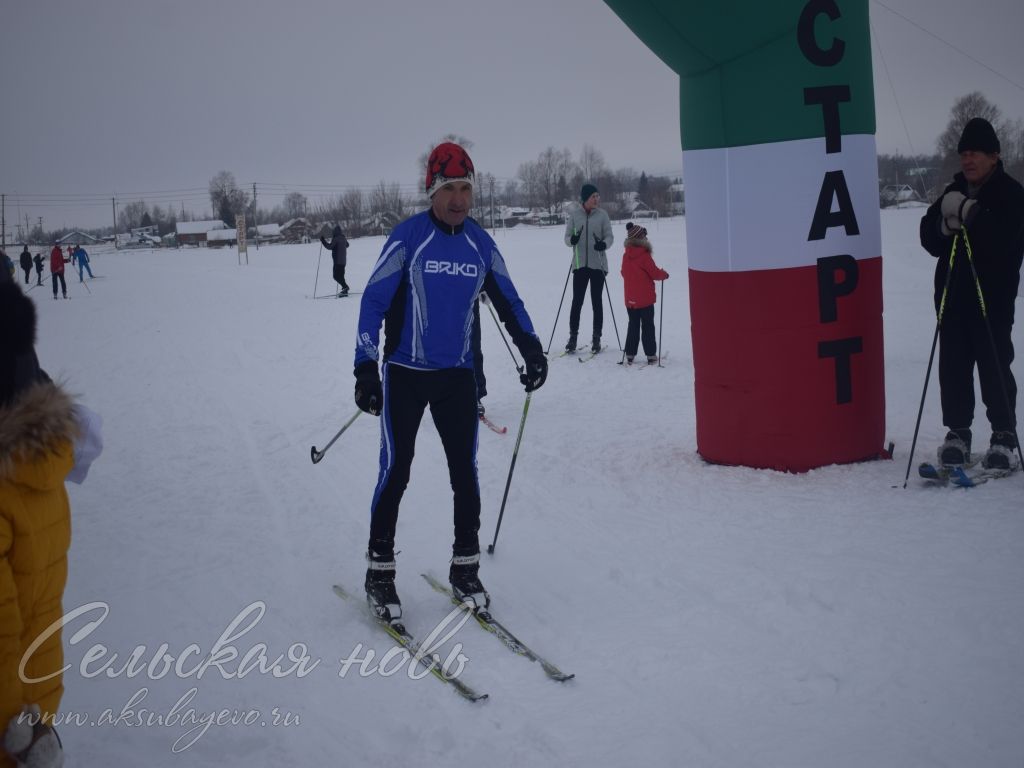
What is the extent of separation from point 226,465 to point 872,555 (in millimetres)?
4889

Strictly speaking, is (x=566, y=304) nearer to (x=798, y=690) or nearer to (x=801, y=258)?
(x=801, y=258)

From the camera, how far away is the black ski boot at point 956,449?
487 cm

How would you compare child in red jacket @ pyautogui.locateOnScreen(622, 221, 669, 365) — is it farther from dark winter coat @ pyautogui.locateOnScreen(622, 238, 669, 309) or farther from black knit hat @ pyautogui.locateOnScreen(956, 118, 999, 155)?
black knit hat @ pyautogui.locateOnScreen(956, 118, 999, 155)

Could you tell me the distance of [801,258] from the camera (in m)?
5.12

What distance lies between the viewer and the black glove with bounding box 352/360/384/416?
11.4 feet

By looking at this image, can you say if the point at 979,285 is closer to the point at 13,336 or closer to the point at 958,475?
the point at 958,475

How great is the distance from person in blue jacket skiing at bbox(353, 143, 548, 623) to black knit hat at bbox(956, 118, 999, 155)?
3054 millimetres

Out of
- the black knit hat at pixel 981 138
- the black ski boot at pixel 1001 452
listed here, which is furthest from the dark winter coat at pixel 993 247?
the black ski boot at pixel 1001 452

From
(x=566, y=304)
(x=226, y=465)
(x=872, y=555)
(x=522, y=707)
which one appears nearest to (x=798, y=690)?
(x=522, y=707)

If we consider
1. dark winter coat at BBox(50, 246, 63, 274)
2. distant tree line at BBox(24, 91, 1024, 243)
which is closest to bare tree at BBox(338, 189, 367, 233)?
distant tree line at BBox(24, 91, 1024, 243)

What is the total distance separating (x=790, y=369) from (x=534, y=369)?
6.82 feet

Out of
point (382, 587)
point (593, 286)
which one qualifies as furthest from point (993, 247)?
point (593, 286)

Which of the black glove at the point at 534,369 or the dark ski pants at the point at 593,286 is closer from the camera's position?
the black glove at the point at 534,369

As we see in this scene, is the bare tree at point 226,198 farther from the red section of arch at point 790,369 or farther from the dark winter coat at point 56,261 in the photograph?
the red section of arch at point 790,369
